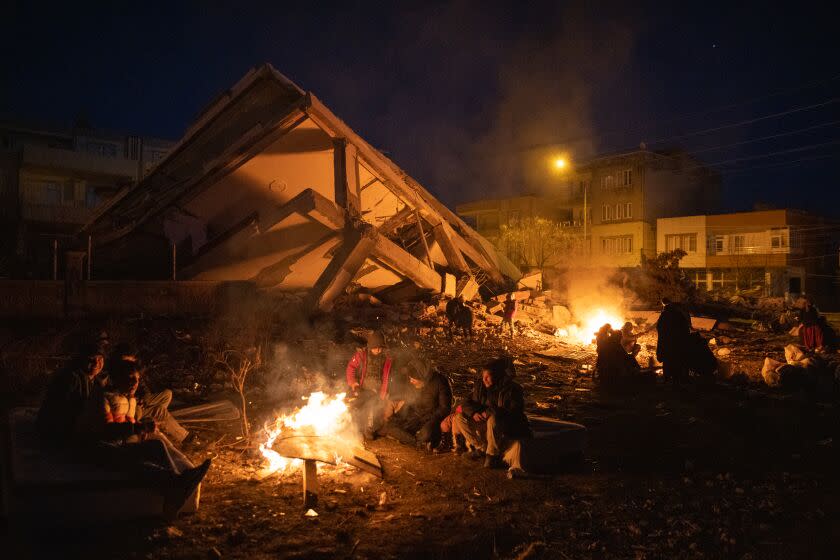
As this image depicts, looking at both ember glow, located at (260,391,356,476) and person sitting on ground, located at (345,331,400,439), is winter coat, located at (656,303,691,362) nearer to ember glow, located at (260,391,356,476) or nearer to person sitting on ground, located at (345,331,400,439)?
person sitting on ground, located at (345,331,400,439)

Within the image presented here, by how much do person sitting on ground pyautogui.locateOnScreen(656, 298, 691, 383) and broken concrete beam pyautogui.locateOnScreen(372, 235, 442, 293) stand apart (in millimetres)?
6331

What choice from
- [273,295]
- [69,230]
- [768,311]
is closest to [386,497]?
[273,295]

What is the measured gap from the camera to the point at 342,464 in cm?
612

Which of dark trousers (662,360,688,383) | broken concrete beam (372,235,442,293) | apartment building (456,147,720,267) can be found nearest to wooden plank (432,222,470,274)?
broken concrete beam (372,235,442,293)

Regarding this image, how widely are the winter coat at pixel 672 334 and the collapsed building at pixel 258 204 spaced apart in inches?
248

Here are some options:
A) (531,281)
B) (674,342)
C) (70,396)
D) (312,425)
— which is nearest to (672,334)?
(674,342)

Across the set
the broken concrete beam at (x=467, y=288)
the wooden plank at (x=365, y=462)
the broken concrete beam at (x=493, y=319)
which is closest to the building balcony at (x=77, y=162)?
the broken concrete beam at (x=467, y=288)

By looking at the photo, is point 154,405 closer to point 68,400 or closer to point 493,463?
point 68,400

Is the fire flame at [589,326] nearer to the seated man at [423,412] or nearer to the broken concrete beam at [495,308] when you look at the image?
the broken concrete beam at [495,308]

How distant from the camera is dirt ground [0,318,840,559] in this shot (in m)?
4.36

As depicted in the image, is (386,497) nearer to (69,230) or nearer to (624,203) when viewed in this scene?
(69,230)

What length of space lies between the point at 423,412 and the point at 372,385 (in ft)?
2.90

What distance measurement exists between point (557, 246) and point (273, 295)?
2696cm

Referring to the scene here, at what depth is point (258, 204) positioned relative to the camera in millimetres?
13867
